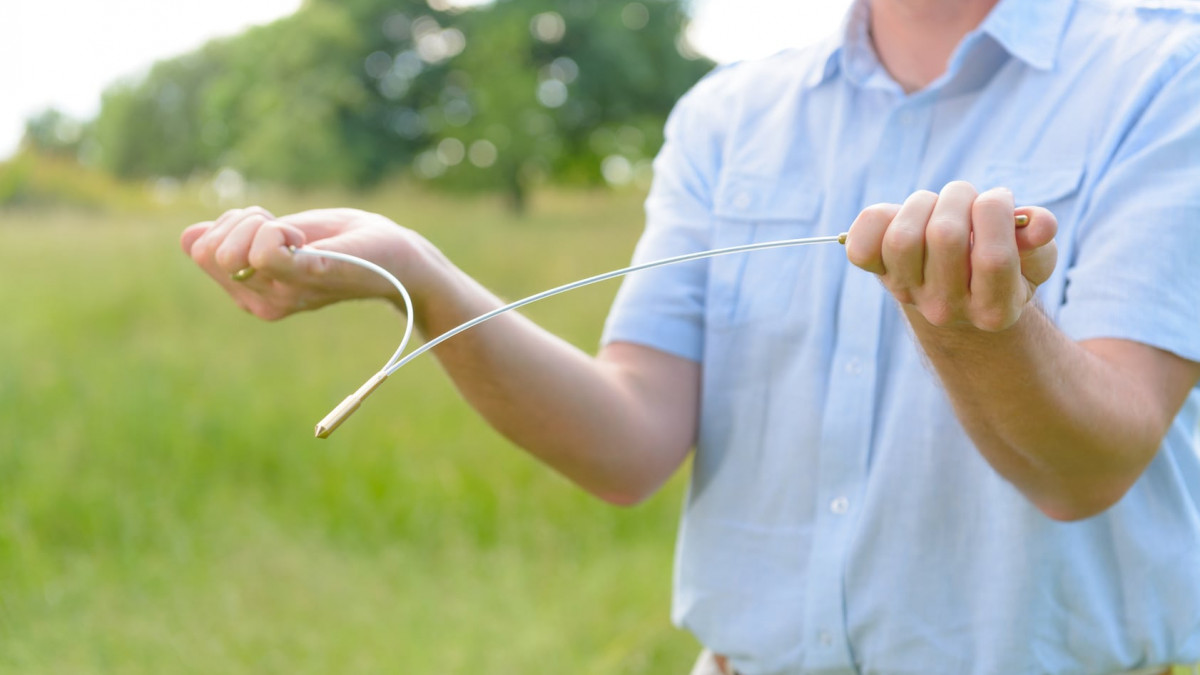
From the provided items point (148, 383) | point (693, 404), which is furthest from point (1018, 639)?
point (148, 383)

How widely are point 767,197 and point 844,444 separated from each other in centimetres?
37

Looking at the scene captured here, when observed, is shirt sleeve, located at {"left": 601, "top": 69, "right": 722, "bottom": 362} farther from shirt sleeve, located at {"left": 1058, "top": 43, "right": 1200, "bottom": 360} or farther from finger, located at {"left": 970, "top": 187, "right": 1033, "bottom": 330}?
finger, located at {"left": 970, "top": 187, "right": 1033, "bottom": 330}

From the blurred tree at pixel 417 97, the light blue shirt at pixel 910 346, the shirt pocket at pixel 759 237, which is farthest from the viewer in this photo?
the blurred tree at pixel 417 97

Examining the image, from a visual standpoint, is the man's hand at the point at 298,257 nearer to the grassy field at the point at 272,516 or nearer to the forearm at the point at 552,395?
the forearm at the point at 552,395

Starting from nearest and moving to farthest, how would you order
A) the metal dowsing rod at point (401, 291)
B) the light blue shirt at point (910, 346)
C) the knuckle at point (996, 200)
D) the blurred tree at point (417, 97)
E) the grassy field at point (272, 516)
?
the knuckle at point (996, 200) < the metal dowsing rod at point (401, 291) < the light blue shirt at point (910, 346) < the grassy field at point (272, 516) < the blurred tree at point (417, 97)

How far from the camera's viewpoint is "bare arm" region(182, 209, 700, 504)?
1254 millimetres

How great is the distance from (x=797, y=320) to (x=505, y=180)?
47.4 ft

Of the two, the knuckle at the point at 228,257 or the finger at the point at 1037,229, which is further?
the knuckle at the point at 228,257

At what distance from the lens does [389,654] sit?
347cm

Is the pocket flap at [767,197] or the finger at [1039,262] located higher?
the finger at [1039,262]

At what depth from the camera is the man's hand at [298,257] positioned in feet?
4.00

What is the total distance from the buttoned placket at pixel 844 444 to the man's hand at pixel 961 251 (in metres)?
0.44

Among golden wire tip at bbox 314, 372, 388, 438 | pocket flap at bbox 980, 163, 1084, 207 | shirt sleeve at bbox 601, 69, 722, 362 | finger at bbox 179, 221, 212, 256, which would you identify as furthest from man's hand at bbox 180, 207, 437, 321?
pocket flap at bbox 980, 163, 1084, 207

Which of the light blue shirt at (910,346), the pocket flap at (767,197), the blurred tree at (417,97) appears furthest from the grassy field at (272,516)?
the blurred tree at (417,97)
